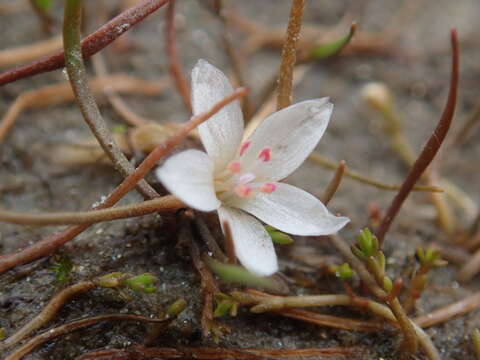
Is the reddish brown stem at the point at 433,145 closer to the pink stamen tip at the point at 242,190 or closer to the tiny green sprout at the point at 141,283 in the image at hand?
the pink stamen tip at the point at 242,190

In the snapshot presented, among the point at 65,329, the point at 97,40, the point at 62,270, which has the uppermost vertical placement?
the point at 97,40

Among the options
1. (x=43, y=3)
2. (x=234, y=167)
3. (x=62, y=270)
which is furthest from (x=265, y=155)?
(x=43, y=3)

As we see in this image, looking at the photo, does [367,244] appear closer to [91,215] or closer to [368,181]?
[368,181]

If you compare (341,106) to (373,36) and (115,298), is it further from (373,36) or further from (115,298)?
(115,298)

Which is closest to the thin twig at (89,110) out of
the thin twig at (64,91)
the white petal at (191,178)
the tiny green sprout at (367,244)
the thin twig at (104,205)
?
the thin twig at (104,205)

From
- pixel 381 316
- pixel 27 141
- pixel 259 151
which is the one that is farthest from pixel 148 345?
pixel 27 141

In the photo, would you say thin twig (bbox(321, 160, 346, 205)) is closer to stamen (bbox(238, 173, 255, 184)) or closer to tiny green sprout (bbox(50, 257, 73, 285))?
stamen (bbox(238, 173, 255, 184))

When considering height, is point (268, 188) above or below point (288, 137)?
below
